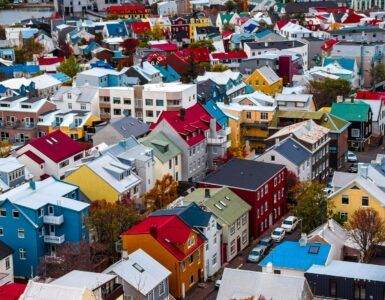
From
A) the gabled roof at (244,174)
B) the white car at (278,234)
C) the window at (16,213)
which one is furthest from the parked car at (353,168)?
the window at (16,213)

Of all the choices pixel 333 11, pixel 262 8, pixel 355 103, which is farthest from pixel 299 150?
pixel 262 8

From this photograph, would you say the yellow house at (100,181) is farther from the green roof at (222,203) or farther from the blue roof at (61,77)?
the blue roof at (61,77)

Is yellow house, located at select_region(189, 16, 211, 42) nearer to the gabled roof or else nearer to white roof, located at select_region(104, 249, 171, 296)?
the gabled roof

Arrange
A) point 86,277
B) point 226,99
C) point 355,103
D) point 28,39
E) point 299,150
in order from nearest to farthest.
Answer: point 86,277 < point 299,150 < point 355,103 < point 226,99 < point 28,39

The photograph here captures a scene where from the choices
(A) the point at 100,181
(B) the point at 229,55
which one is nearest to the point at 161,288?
(A) the point at 100,181

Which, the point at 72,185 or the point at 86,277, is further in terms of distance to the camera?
the point at 72,185

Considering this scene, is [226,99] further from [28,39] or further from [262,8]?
[262,8]
